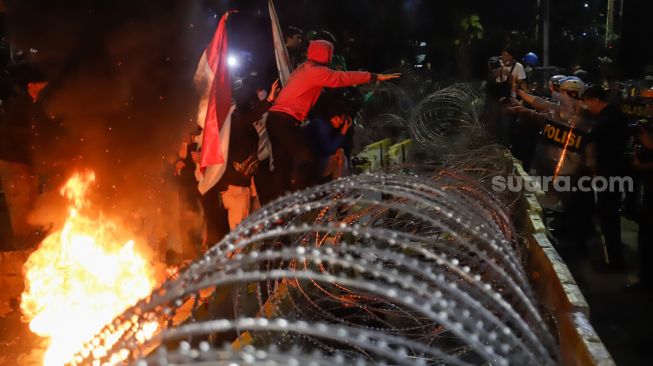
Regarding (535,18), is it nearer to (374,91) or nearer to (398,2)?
(398,2)

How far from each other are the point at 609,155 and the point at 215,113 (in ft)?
16.9

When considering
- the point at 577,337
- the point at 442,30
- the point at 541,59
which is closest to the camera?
the point at 577,337

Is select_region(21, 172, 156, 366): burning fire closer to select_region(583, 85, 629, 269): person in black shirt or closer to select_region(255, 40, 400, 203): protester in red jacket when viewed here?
select_region(255, 40, 400, 203): protester in red jacket

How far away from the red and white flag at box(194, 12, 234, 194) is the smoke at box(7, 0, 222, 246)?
1410 mm

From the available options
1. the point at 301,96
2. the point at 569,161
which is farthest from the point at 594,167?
the point at 301,96

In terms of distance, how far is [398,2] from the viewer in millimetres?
17922

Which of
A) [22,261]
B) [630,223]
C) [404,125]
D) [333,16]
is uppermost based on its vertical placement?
[333,16]

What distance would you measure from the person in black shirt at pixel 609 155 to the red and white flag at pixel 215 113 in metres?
4.83

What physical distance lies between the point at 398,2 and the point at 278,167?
1176 centimetres

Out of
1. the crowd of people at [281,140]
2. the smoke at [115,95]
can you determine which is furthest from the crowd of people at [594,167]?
the smoke at [115,95]

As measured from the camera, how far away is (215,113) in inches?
296

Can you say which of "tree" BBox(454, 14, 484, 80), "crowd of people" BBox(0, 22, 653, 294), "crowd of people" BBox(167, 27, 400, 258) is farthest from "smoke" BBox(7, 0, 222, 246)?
"tree" BBox(454, 14, 484, 80)

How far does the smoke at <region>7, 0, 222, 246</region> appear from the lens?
8266 millimetres

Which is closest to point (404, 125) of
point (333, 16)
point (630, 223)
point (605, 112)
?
point (333, 16)
